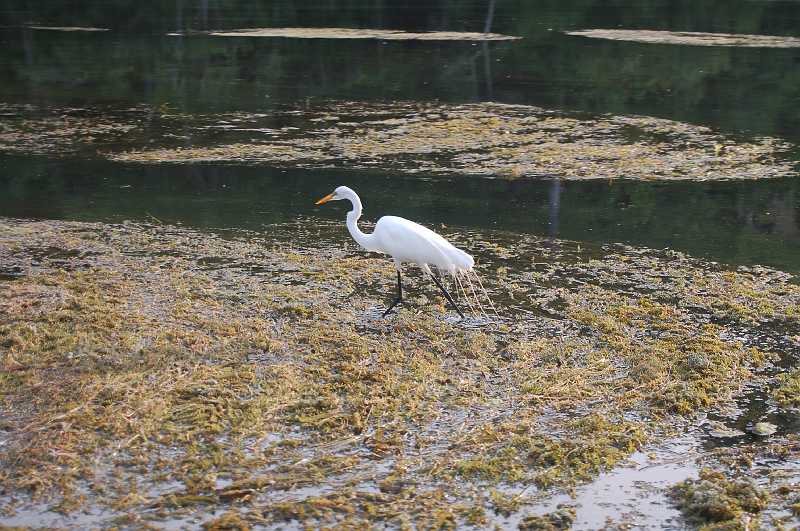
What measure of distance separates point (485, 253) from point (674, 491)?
334 cm

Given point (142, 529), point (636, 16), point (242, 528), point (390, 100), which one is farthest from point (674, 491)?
point (636, 16)

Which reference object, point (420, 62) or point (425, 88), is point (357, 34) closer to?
point (420, 62)

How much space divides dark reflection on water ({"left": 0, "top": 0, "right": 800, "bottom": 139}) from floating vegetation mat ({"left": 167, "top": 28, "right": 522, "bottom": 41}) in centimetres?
62

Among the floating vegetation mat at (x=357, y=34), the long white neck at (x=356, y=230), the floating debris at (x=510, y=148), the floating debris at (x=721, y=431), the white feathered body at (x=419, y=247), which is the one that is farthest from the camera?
the floating vegetation mat at (x=357, y=34)

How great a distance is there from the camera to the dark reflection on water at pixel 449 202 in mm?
7742

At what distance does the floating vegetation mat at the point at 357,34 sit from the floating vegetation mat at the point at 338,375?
13142 mm

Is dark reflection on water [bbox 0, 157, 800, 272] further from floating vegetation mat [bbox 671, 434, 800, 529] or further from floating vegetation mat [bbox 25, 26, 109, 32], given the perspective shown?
floating vegetation mat [bbox 25, 26, 109, 32]

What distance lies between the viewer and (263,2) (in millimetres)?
25297

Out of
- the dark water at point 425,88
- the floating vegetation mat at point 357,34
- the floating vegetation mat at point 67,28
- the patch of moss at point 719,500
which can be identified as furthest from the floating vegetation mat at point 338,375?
the floating vegetation mat at point 67,28

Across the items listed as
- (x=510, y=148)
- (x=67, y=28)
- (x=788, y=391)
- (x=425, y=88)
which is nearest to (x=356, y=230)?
(x=788, y=391)

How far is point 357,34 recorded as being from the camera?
787 inches

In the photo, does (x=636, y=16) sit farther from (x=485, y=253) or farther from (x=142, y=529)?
(x=142, y=529)

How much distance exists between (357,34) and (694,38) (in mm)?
6623

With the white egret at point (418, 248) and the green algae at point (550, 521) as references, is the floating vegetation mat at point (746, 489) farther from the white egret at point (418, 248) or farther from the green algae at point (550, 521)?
the white egret at point (418, 248)
